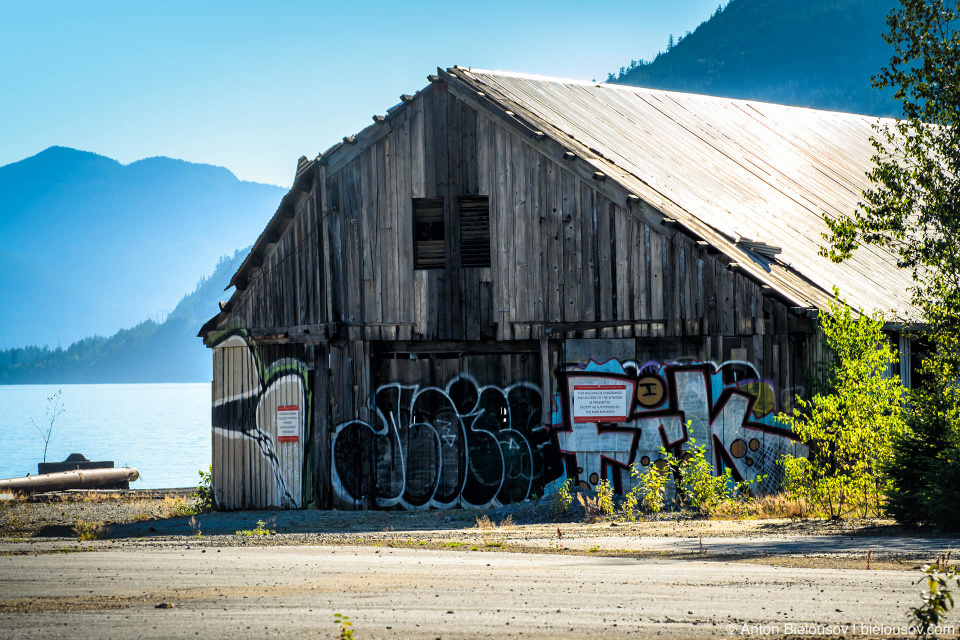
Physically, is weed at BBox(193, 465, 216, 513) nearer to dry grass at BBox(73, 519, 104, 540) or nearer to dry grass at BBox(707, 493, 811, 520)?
dry grass at BBox(73, 519, 104, 540)

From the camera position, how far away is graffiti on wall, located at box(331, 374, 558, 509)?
19984 mm

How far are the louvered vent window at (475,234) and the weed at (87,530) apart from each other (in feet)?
26.5

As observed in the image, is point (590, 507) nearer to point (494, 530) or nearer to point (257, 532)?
point (494, 530)

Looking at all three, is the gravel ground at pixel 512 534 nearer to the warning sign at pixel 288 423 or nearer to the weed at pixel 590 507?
the weed at pixel 590 507

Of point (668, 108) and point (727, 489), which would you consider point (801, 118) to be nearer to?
point (668, 108)

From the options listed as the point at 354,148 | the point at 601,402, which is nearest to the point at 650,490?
the point at 601,402

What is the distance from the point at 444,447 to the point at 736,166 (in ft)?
33.3

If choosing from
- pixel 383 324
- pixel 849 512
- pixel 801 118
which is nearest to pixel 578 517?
pixel 849 512

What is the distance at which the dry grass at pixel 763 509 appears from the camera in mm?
15961

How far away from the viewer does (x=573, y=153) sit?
1916cm

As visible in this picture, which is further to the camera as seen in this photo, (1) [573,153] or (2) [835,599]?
(1) [573,153]

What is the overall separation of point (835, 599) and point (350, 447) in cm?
1320

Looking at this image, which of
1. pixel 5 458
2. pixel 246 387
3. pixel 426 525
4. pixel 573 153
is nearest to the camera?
pixel 426 525

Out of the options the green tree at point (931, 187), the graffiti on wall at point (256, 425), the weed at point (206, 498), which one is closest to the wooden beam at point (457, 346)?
the graffiti on wall at point (256, 425)
